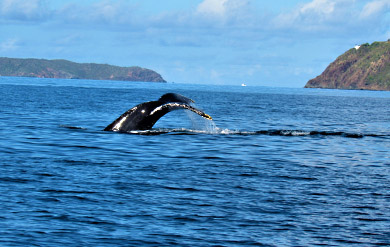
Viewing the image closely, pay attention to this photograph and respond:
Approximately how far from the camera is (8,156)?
16391 mm

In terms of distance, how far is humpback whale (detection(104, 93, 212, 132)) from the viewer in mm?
19484

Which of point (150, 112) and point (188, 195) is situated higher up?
point (150, 112)

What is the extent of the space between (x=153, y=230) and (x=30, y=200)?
2.84 meters

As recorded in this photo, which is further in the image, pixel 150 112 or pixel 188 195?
pixel 150 112

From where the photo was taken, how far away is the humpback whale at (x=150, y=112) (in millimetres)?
19484

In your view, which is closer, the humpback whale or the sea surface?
the sea surface

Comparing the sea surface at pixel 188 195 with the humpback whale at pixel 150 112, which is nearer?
the sea surface at pixel 188 195

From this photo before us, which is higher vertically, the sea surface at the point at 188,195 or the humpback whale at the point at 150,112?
the humpback whale at the point at 150,112

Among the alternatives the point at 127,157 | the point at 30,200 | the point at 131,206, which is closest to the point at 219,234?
the point at 131,206

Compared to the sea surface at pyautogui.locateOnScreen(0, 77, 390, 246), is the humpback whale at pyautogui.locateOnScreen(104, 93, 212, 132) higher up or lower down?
higher up

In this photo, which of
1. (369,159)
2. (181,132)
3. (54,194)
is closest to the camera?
(54,194)

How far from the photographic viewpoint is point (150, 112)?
68.5 ft

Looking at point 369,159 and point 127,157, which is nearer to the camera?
point 127,157

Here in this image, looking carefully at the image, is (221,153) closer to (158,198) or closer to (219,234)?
(158,198)
